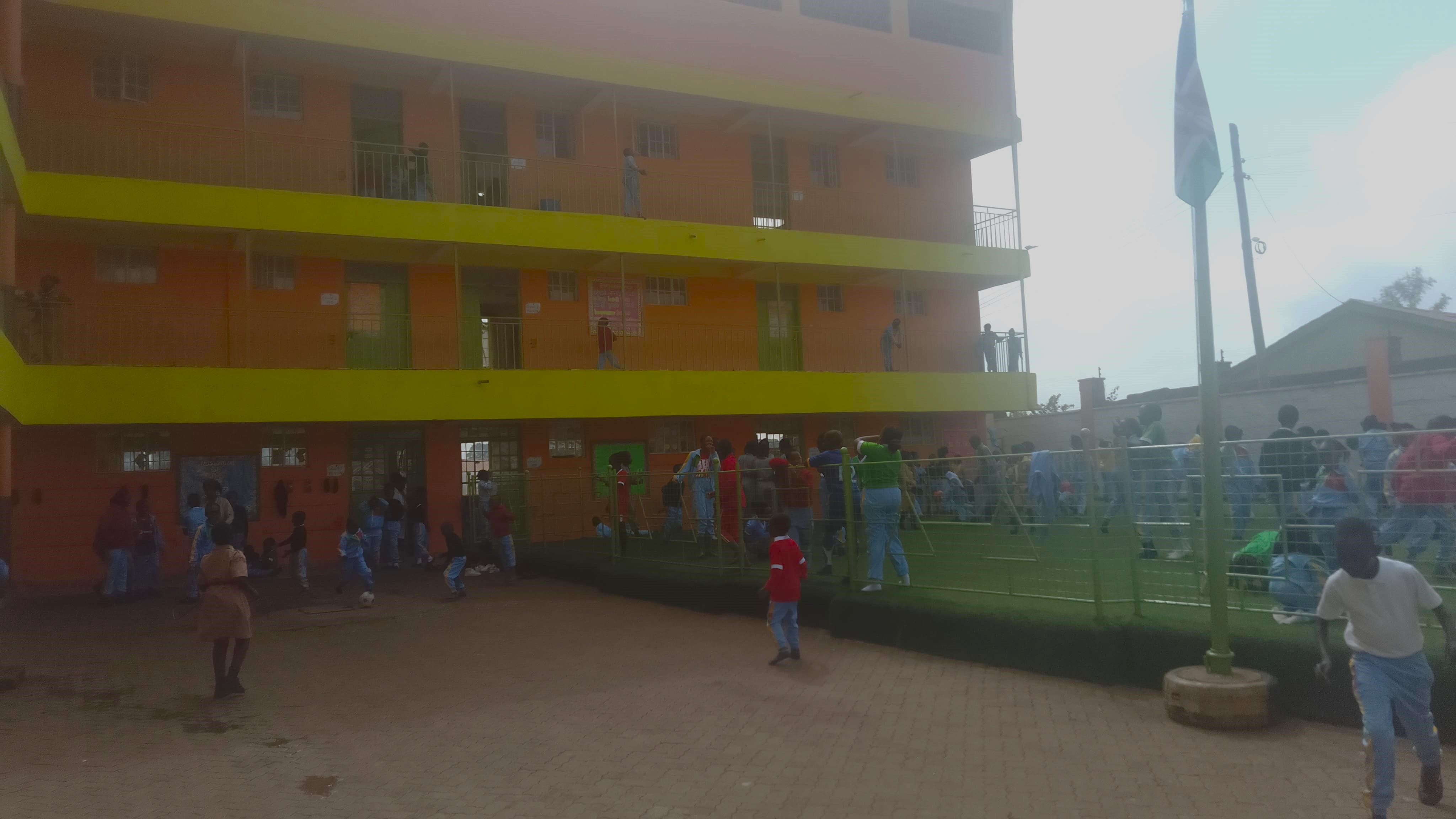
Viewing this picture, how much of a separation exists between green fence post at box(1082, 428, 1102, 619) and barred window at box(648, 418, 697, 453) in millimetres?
15377

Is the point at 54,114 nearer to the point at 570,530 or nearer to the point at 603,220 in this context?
the point at 603,220

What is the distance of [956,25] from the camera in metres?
27.4

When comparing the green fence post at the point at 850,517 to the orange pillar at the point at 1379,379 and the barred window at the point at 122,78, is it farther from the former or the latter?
the orange pillar at the point at 1379,379

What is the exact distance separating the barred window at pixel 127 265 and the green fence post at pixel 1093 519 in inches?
669

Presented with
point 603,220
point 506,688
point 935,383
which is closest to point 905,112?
point 935,383

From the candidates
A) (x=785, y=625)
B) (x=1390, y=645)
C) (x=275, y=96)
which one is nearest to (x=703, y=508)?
(x=785, y=625)

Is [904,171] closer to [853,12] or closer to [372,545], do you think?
[853,12]

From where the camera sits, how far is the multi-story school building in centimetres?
1764

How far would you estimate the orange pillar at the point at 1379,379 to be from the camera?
75.3 feet

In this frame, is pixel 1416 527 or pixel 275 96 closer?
pixel 1416 527

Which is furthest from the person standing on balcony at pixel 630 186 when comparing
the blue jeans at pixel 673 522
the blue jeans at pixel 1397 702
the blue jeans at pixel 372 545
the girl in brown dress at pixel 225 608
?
the blue jeans at pixel 1397 702

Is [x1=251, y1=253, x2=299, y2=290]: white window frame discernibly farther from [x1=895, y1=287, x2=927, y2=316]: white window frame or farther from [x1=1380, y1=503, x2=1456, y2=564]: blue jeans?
[x1=1380, y1=503, x2=1456, y2=564]: blue jeans

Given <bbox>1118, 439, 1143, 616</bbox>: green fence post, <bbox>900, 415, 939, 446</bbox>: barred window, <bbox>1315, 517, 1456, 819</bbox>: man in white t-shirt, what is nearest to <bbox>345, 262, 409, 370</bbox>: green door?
<bbox>900, 415, 939, 446</bbox>: barred window

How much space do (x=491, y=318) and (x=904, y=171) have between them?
11.5 m
